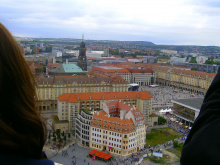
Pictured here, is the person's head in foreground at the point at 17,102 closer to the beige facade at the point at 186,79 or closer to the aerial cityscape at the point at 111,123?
the aerial cityscape at the point at 111,123

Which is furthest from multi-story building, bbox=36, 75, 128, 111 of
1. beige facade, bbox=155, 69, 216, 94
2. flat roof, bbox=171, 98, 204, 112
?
beige facade, bbox=155, 69, 216, 94

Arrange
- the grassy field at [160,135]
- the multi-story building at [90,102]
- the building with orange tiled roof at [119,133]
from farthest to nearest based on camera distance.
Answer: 1. the multi-story building at [90,102]
2. the grassy field at [160,135]
3. the building with orange tiled roof at [119,133]

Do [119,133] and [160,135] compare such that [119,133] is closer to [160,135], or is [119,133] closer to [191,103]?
[160,135]

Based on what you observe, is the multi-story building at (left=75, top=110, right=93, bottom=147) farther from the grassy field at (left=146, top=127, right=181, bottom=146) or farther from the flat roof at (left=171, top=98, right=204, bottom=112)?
the flat roof at (left=171, top=98, right=204, bottom=112)

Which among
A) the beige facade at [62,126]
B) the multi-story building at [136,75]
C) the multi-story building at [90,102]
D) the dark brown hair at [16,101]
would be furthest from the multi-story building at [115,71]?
the dark brown hair at [16,101]

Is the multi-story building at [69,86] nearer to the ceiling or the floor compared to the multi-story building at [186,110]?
nearer to the ceiling

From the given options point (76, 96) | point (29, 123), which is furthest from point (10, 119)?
point (76, 96)

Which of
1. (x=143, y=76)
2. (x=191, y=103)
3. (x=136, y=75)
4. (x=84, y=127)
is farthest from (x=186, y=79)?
(x=84, y=127)
